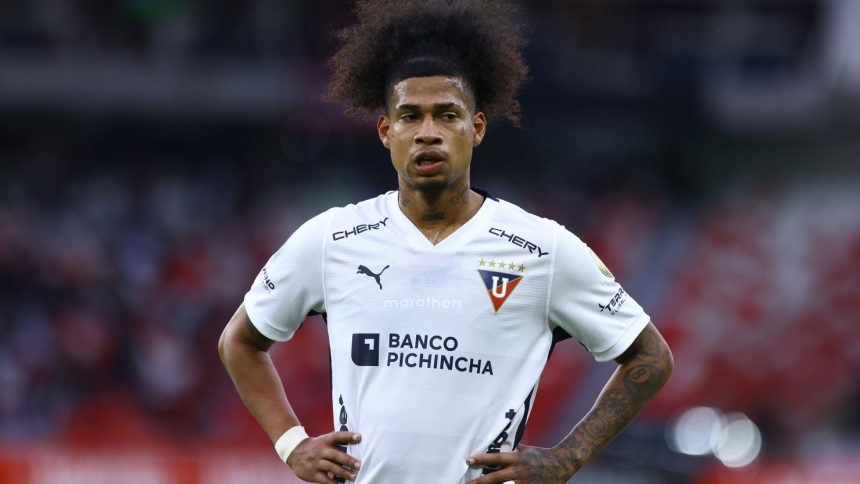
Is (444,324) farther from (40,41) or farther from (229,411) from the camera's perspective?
(40,41)

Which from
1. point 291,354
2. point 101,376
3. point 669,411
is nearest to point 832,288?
point 669,411

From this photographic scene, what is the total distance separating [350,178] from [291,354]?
5.65 m

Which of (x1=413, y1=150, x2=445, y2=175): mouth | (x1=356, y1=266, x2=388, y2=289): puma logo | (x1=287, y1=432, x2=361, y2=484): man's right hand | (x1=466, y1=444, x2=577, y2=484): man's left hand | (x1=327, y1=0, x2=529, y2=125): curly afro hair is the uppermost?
(x1=327, y1=0, x2=529, y2=125): curly afro hair

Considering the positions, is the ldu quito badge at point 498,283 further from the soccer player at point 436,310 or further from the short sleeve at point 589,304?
the short sleeve at point 589,304

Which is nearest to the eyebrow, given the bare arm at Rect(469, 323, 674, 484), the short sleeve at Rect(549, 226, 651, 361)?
the short sleeve at Rect(549, 226, 651, 361)

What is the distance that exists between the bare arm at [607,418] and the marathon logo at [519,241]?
1.53 feet

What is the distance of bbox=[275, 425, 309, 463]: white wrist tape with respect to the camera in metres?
4.45

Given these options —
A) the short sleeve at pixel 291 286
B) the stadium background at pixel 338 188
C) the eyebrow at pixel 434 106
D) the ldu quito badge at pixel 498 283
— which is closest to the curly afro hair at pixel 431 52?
the eyebrow at pixel 434 106

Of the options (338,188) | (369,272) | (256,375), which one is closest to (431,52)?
(369,272)

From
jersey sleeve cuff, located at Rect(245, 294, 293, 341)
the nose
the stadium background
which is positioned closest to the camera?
the nose

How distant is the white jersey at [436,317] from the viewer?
4.19m

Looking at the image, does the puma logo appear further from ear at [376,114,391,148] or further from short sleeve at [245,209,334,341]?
ear at [376,114,391,148]

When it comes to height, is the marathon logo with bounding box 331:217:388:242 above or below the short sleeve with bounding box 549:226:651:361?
above

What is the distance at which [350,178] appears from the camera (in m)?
18.6
